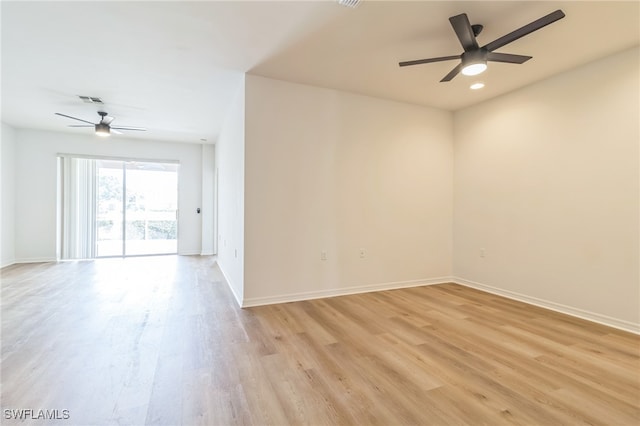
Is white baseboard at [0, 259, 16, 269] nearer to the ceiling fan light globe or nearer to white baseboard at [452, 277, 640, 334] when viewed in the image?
the ceiling fan light globe

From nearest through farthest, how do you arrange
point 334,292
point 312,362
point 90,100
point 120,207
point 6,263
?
point 312,362 < point 334,292 < point 90,100 < point 6,263 < point 120,207

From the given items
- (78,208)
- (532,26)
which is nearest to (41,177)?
(78,208)

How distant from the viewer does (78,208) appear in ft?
21.7

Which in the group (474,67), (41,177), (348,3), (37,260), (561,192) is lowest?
(37,260)

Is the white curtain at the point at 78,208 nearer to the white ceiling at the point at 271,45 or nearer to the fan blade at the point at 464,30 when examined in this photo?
the white ceiling at the point at 271,45

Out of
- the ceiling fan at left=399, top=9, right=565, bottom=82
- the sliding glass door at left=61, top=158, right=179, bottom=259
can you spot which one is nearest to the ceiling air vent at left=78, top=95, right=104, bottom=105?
the sliding glass door at left=61, top=158, right=179, bottom=259

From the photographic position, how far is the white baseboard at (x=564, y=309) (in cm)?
283

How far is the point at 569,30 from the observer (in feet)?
8.35

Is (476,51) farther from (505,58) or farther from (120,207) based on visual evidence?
(120,207)

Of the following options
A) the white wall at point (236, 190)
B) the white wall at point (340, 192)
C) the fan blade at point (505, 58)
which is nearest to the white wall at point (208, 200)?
the white wall at point (236, 190)

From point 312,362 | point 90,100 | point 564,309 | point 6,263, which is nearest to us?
point 312,362

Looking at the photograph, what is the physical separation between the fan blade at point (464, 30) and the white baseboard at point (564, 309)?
300 centimetres

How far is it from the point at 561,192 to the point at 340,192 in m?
2.59

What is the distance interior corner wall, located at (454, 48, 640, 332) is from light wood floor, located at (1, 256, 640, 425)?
44 cm
